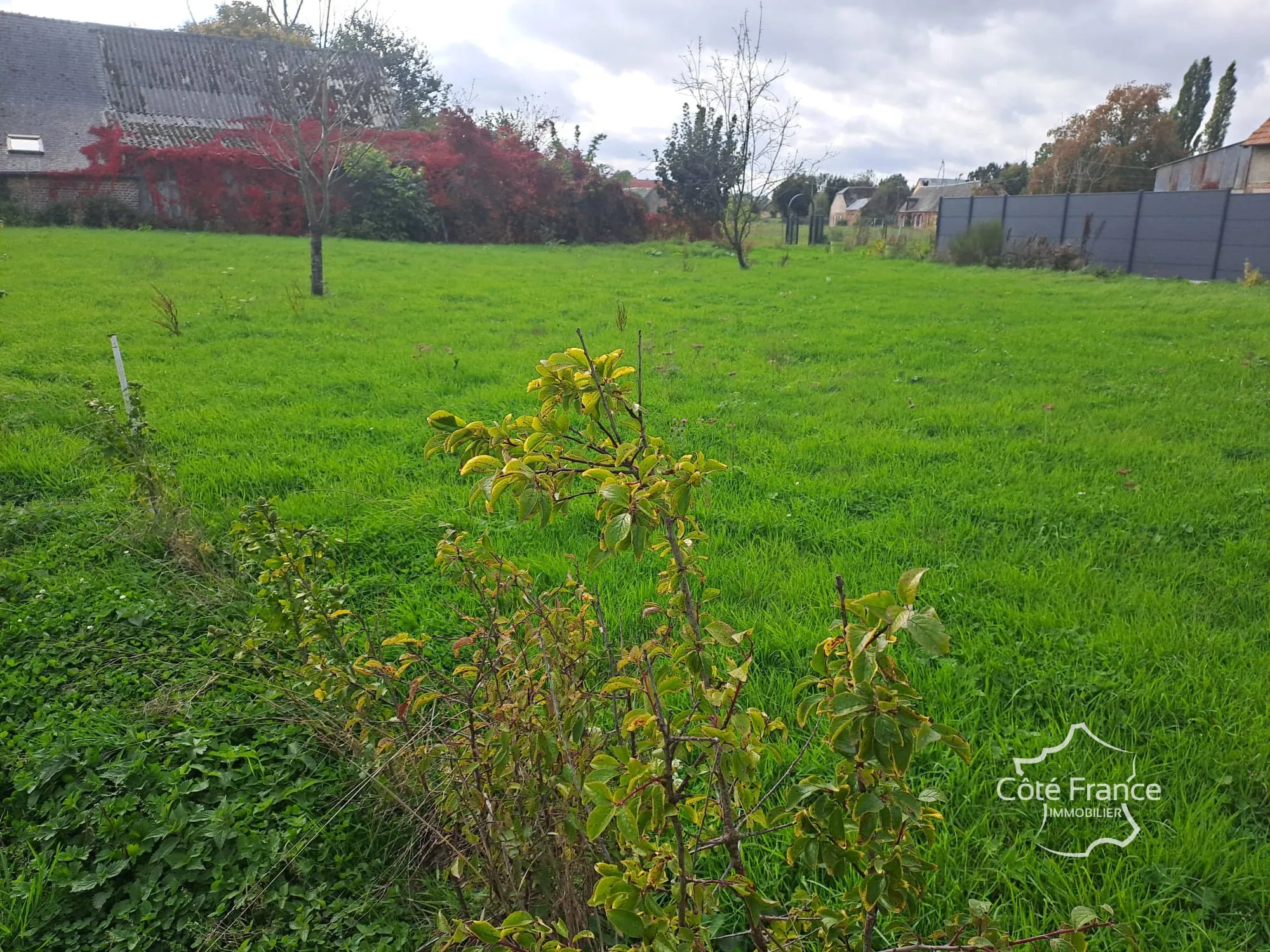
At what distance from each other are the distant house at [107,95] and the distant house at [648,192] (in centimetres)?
1195

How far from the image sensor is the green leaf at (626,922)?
1.09 meters

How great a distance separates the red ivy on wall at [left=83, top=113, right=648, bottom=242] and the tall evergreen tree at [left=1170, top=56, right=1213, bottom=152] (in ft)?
126

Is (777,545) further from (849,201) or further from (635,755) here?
(849,201)

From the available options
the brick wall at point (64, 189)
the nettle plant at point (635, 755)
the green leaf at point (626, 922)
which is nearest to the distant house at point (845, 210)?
the brick wall at point (64, 189)

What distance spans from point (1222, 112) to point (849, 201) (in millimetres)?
32463

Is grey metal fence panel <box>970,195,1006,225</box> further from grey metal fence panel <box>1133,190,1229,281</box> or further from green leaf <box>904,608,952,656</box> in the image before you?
green leaf <box>904,608,952,656</box>

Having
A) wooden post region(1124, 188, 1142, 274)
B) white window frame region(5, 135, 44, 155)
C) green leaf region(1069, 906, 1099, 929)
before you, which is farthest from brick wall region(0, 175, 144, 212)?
green leaf region(1069, 906, 1099, 929)

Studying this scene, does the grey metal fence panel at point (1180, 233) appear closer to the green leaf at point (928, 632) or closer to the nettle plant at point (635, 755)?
the nettle plant at point (635, 755)

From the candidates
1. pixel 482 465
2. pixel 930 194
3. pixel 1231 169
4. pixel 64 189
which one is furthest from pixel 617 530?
pixel 930 194

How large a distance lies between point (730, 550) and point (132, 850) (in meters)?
2.70

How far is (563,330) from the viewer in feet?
31.4

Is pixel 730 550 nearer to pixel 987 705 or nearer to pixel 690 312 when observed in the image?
pixel 987 705

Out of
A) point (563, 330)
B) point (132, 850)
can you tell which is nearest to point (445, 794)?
point (132, 850)

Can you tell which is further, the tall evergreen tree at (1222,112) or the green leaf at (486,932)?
the tall evergreen tree at (1222,112)
